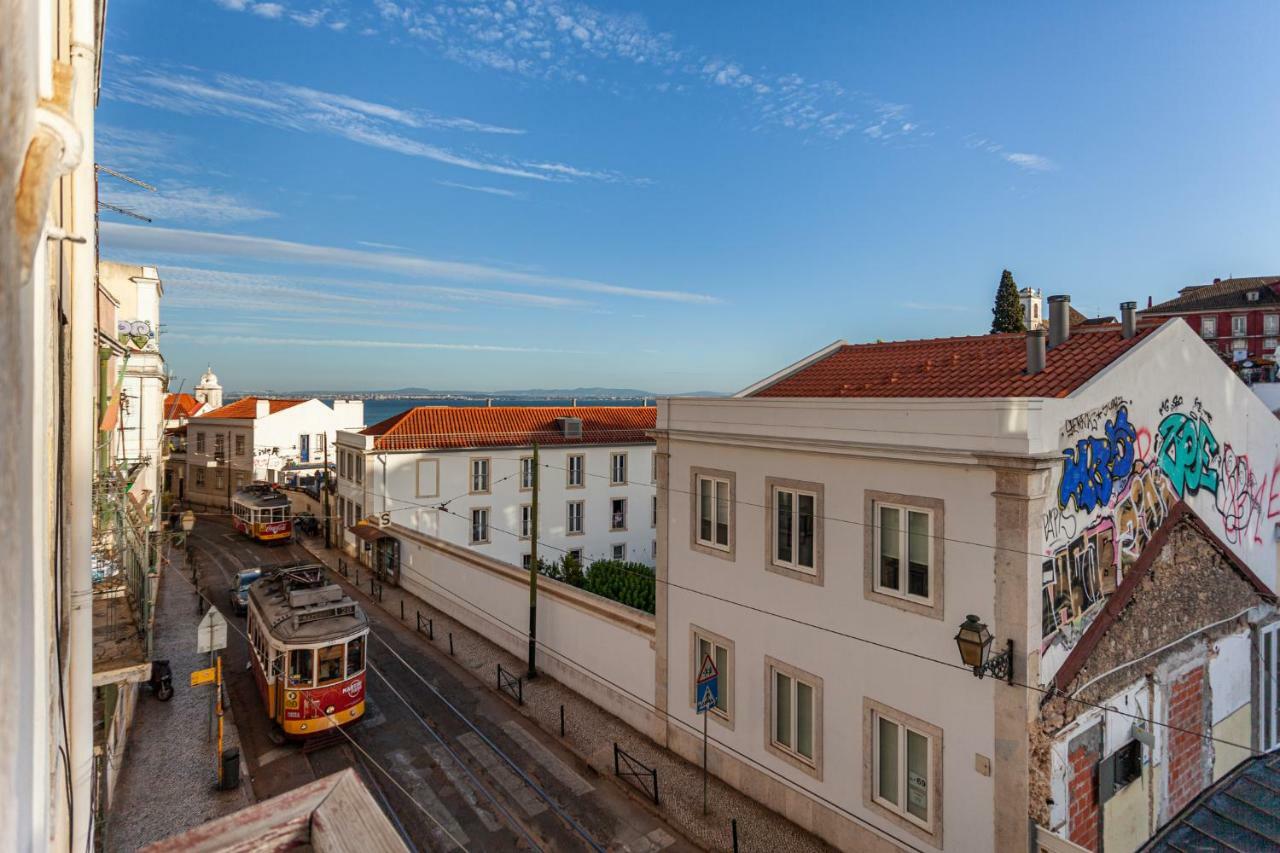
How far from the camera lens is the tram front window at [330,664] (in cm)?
1530

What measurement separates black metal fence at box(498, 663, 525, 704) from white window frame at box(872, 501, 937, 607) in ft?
34.8

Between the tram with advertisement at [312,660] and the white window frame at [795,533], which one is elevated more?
the white window frame at [795,533]

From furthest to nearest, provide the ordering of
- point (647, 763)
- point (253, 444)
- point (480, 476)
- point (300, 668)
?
1. point (253, 444)
2. point (480, 476)
3. point (300, 668)
4. point (647, 763)

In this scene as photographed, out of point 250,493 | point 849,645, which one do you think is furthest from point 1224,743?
point 250,493

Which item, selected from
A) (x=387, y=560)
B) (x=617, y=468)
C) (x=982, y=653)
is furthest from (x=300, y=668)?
(x=617, y=468)

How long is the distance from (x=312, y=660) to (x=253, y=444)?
35147 millimetres

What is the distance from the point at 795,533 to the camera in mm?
12867

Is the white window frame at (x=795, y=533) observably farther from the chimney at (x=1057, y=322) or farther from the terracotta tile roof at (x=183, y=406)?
the terracotta tile roof at (x=183, y=406)

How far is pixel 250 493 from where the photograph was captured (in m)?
37.0

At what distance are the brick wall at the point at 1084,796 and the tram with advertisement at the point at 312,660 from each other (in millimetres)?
14027

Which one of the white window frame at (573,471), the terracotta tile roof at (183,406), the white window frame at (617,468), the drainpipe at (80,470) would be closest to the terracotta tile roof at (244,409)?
the terracotta tile roof at (183,406)

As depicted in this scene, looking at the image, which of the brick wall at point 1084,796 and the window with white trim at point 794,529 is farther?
the window with white trim at point 794,529

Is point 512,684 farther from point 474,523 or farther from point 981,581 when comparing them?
point 474,523

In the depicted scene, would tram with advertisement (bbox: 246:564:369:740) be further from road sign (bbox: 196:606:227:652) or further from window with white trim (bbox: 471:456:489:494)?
window with white trim (bbox: 471:456:489:494)
